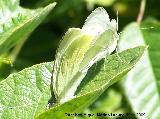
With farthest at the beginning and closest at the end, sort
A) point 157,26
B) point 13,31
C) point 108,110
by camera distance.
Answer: point 108,110, point 157,26, point 13,31

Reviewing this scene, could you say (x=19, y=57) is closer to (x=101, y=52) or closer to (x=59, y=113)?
(x=101, y=52)

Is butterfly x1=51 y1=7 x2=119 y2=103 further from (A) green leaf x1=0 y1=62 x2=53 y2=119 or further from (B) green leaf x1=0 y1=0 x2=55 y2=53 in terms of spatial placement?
(B) green leaf x1=0 y1=0 x2=55 y2=53

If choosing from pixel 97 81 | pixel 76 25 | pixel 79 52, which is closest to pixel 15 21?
pixel 79 52

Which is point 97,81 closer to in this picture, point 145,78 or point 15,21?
point 15,21

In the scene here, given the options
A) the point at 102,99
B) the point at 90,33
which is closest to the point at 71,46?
the point at 90,33

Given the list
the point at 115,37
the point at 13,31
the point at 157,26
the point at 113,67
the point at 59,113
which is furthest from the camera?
the point at 157,26

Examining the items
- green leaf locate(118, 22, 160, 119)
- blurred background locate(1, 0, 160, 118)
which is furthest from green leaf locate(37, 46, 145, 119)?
blurred background locate(1, 0, 160, 118)

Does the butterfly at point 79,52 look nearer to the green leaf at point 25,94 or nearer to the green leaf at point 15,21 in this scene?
the green leaf at point 25,94
